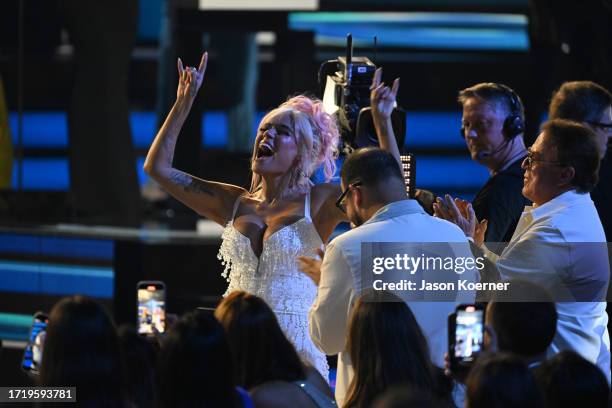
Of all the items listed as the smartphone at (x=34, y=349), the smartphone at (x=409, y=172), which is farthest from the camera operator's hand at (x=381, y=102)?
the smartphone at (x=34, y=349)

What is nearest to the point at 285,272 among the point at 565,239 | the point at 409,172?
the point at 409,172

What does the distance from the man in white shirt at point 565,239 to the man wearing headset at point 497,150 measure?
1.17ft

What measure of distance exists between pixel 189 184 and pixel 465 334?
4.28 feet

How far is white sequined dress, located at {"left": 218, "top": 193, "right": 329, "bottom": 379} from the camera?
3549 millimetres

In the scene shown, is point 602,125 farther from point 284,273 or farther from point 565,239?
point 284,273

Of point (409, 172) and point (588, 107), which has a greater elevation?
point (588, 107)

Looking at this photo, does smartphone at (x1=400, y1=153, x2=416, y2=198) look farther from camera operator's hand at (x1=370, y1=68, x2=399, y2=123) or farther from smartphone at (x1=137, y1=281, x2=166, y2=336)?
smartphone at (x1=137, y1=281, x2=166, y2=336)

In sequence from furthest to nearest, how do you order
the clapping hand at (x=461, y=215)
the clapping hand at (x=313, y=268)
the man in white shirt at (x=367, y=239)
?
the clapping hand at (x=461, y=215) < the clapping hand at (x=313, y=268) < the man in white shirt at (x=367, y=239)

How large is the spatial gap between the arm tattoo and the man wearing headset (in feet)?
3.05

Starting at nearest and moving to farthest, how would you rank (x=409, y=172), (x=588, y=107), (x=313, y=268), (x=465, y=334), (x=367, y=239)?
(x=465, y=334) < (x=367, y=239) < (x=313, y=268) < (x=409, y=172) < (x=588, y=107)

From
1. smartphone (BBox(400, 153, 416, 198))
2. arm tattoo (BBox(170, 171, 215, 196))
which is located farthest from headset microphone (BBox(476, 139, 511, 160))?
arm tattoo (BBox(170, 171, 215, 196))

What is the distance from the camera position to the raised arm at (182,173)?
3508mm

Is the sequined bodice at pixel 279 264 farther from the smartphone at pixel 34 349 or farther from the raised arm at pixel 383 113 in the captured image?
the smartphone at pixel 34 349

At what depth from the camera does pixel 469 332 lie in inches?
104
